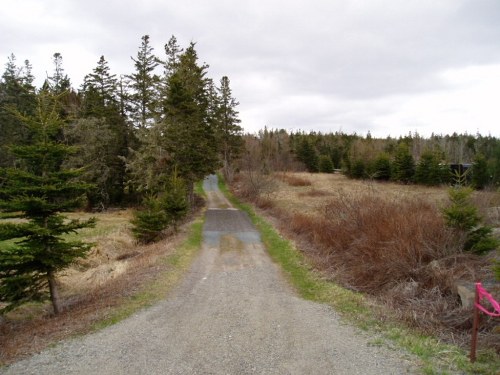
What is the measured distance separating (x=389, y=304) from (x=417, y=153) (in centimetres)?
7901

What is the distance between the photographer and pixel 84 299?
37.9 feet

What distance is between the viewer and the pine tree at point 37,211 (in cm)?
953

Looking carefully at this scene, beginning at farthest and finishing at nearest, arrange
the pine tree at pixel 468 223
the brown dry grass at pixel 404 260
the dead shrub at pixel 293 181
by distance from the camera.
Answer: the dead shrub at pixel 293 181 → the pine tree at pixel 468 223 → the brown dry grass at pixel 404 260

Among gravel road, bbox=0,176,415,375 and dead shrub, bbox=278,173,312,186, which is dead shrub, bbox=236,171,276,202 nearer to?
dead shrub, bbox=278,173,312,186

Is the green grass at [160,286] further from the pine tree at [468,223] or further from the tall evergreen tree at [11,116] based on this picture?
the tall evergreen tree at [11,116]

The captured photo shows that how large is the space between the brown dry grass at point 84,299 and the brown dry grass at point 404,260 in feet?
22.3

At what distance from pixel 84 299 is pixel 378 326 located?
926cm

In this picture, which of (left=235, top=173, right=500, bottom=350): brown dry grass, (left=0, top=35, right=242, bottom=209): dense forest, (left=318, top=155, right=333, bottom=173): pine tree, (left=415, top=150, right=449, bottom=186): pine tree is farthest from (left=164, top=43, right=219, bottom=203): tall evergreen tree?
(left=318, top=155, right=333, bottom=173): pine tree

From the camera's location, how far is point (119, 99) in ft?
136

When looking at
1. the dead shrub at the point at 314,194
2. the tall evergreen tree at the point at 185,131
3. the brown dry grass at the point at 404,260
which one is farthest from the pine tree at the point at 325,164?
the brown dry grass at the point at 404,260

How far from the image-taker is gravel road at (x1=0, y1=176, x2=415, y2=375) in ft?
20.6

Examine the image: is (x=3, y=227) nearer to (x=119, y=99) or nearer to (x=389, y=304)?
(x=389, y=304)

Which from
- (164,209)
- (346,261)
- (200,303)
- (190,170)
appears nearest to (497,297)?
(346,261)

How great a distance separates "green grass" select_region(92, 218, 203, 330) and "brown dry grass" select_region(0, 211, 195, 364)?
0.21 m
